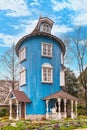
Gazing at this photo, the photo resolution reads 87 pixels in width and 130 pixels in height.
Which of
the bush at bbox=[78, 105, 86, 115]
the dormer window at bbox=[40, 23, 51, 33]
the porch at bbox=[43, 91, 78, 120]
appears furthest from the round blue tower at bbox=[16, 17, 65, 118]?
the bush at bbox=[78, 105, 86, 115]

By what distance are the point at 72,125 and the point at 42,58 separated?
10696 millimetres

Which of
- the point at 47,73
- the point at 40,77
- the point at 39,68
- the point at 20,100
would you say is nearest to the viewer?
the point at 20,100

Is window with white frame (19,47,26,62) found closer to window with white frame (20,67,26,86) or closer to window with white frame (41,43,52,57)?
window with white frame (20,67,26,86)

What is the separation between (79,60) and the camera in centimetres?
3497

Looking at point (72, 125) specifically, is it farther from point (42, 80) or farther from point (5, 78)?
point (5, 78)

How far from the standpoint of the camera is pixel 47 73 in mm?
27578

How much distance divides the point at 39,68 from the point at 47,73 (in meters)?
1.04

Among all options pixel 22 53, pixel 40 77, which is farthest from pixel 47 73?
pixel 22 53

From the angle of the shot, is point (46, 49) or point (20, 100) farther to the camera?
point (46, 49)

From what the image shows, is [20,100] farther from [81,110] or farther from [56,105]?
[81,110]

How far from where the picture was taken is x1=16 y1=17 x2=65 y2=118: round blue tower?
88.9 ft

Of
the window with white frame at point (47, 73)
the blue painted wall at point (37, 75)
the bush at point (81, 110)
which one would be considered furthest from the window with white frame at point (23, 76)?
the bush at point (81, 110)

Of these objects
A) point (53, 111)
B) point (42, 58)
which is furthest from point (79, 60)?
point (53, 111)

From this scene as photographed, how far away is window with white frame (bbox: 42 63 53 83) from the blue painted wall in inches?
13.3
